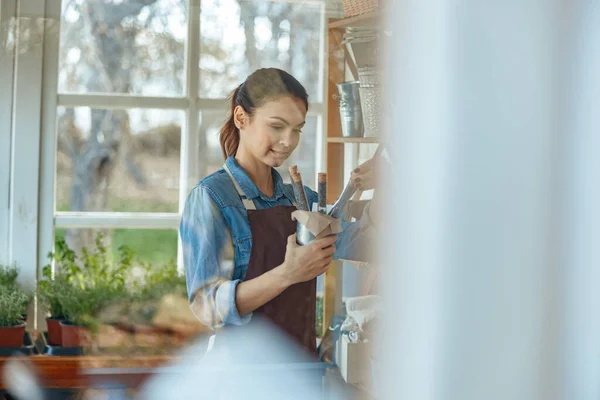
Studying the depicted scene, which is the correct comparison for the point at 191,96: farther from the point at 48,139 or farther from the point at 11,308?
Result: the point at 11,308

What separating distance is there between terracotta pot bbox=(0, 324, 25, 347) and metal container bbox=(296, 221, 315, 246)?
0.74 feet

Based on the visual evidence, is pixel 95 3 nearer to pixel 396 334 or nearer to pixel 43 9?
pixel 43 9

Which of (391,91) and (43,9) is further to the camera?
(43,9)

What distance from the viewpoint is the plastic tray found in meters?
0.43

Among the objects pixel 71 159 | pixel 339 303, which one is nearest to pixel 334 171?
pixel 339 303

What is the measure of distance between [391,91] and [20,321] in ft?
1.12

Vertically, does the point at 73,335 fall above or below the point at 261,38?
below

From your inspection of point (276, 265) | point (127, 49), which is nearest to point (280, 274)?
point (276, 265)

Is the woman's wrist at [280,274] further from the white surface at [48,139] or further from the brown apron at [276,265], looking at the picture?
the white surface at [48,139]

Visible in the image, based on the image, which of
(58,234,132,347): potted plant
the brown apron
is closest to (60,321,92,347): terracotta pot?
(58,234,132,347): potted plant

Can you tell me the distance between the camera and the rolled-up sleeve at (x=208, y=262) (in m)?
0.42

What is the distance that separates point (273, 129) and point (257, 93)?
3cm

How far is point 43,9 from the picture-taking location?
0.44m

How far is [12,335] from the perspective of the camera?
451 mm
